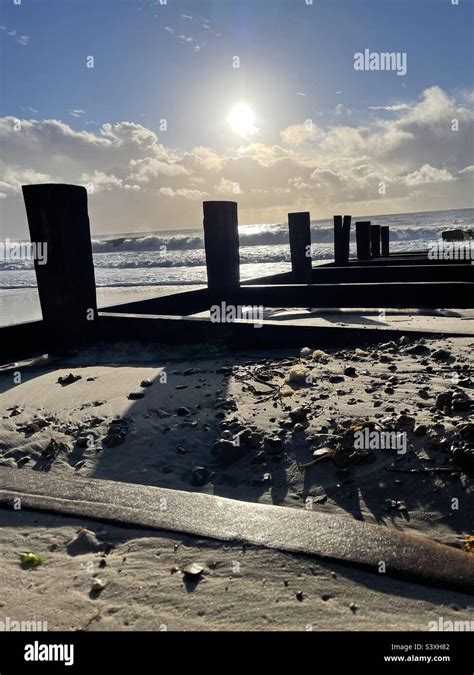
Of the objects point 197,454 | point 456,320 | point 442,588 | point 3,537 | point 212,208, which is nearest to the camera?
point 442,588

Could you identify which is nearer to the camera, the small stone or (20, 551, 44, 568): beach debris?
(20, 551, 44, 568): beach debris

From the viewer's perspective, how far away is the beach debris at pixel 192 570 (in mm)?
1729

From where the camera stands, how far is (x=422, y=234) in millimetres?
39938

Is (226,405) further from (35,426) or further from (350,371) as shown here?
(35,426)

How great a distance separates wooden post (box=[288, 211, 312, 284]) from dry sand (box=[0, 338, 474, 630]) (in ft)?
16.9

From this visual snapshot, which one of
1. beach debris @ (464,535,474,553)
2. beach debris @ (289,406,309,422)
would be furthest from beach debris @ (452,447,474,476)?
beach debris @ (289,406,309,422)

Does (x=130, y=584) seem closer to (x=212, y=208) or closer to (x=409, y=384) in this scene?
(x=409, y=384)

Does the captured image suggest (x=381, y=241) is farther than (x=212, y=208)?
Yes

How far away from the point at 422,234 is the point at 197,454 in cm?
4109

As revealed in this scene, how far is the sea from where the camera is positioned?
14.1 meters

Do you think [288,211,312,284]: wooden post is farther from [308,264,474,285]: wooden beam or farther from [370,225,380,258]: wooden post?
[370,225,380,258]: wooden post

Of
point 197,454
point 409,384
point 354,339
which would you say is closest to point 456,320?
point 354,339

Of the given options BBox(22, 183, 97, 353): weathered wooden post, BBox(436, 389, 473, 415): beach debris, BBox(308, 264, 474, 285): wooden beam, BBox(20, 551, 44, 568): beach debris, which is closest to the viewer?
BBox(20, 551, 44, 568): beach debris

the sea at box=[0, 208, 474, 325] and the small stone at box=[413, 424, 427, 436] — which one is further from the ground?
the sea at box=[0, 208, 474, 325]
